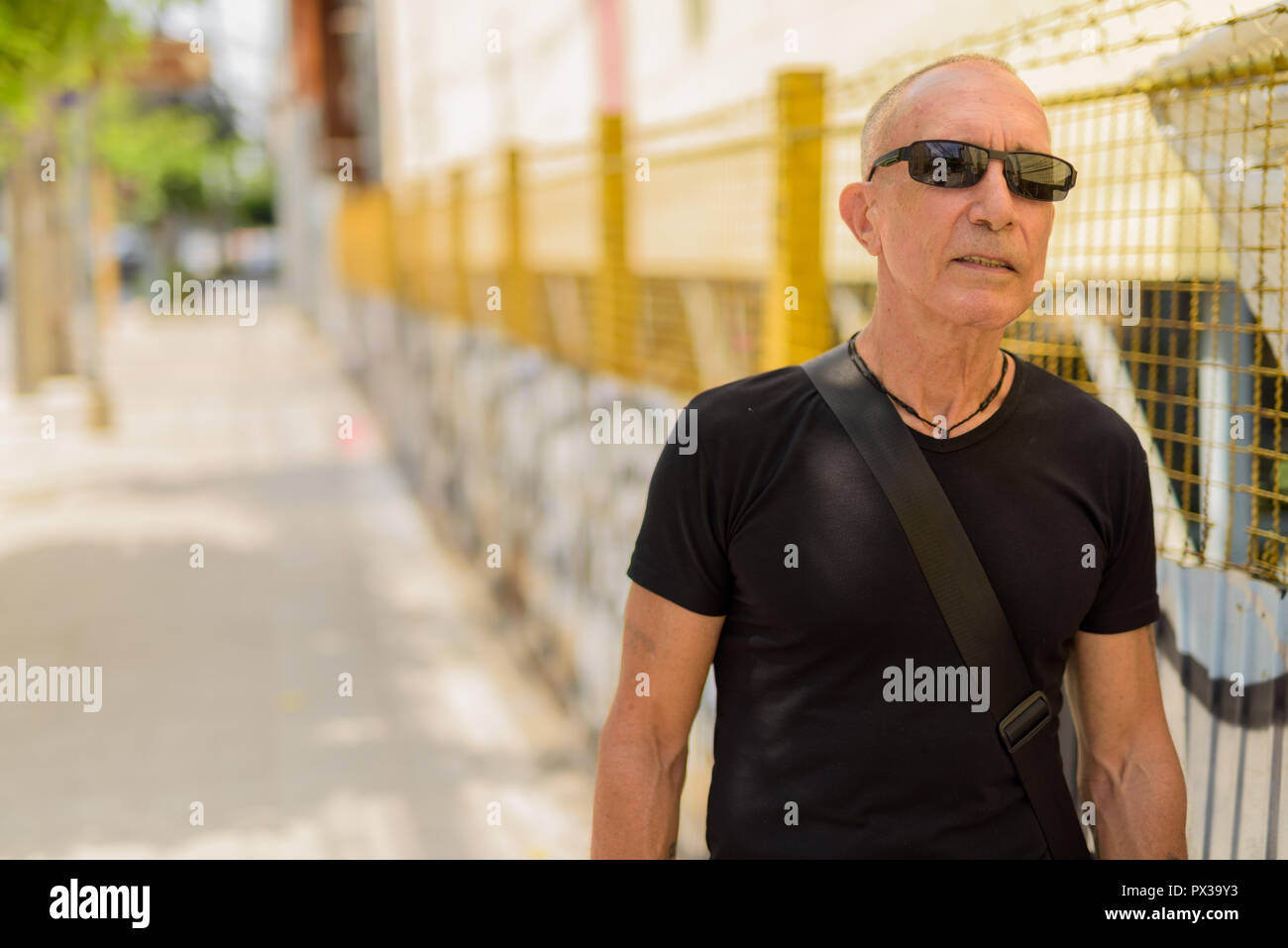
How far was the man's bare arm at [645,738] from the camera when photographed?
214 cm

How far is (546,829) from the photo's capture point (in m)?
5.28

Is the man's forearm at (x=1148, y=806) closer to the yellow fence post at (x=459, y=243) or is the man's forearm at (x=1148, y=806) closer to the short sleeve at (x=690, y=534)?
the short sleeve at (x=690, y=534)

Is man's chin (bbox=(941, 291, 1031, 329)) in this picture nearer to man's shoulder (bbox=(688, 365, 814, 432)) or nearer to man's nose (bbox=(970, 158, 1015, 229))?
man's nose (bbox=(970, 158, 1015, 229))

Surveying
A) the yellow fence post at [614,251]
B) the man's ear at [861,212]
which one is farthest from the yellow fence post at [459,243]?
the man's ear at [861,212]

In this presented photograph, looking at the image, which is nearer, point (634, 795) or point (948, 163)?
point (948, 163)

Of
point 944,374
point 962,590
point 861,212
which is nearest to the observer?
point 962,590

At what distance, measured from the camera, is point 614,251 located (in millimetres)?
5625

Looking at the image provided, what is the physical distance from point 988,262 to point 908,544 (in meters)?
0.43

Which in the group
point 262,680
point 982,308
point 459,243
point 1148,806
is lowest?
point 262,680

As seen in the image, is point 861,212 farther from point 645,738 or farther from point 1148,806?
point 1148,806

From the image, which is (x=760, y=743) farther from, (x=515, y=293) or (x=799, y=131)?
(x=515, y=293)

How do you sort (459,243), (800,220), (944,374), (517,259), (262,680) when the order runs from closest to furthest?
(944,374) < (800,220) < (262,680) < (517,259) < (459,243)

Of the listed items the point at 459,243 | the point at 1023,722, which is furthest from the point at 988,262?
the point at 459,243

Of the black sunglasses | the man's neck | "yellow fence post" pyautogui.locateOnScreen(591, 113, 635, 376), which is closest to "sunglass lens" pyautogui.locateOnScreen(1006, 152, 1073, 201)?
the black sunglasses
